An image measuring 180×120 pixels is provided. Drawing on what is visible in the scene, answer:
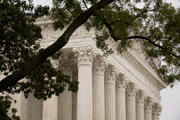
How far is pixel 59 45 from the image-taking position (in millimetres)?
19906

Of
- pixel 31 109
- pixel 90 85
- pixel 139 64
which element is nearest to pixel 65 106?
pixel 31 109

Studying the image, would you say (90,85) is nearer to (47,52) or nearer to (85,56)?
(85,56)

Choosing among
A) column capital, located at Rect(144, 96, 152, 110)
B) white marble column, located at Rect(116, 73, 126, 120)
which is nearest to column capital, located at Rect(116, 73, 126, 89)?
white marble column, located at Rect(116, 73, 126, 120)

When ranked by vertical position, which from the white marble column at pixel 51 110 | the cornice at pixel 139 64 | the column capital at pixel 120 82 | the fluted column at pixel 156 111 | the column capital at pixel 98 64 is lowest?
the white marble column at pixel 51 110

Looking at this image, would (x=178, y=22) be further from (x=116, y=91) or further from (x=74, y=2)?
(x=116, y=91)

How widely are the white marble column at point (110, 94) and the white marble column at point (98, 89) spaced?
2.82 m

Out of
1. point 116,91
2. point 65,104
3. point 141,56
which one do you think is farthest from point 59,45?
point 141,56

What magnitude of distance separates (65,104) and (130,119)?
11.1 m

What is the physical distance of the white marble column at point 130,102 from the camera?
2195 inches

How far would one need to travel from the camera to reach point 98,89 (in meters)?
44.6

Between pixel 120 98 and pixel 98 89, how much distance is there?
7676mm

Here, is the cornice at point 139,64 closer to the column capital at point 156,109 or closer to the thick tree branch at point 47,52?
the column capital at point 156,109

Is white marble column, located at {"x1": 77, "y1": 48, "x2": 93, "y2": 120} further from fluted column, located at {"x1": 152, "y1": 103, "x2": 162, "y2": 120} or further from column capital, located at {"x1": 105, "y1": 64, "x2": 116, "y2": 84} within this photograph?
fluted column, located at {"x1": 152, "y1": 103, "x2": 162, "y2": 120}

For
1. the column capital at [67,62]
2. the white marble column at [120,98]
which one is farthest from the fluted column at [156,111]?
the column capital at [67,62]
